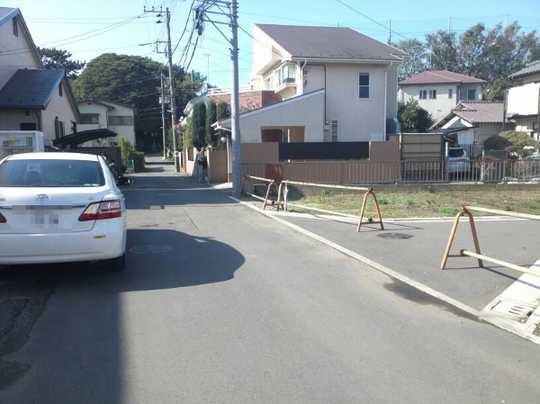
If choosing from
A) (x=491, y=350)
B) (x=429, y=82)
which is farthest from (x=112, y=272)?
(x=429, y=82)

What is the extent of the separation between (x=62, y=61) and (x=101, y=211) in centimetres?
8833

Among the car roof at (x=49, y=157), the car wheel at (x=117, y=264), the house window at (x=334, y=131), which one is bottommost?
the car wheel at (x=117, y=264)

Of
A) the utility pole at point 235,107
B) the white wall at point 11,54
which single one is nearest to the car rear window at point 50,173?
the utility pole at point 235,107

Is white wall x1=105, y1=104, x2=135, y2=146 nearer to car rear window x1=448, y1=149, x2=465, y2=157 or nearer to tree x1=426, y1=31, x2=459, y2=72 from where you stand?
tree x1=426, y1=31, x2=459, y2=72

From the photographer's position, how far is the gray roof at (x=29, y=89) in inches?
859

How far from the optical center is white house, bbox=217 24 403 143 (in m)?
25.4

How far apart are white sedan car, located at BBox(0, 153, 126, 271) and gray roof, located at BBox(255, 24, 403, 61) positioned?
2183 centimetres

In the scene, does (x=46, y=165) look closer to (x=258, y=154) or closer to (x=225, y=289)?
(x=225, y=289)

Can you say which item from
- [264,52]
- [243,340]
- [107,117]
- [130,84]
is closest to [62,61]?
[130,84]

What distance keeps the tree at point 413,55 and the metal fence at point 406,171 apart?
54993mm

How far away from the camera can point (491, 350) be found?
4523 millimetres

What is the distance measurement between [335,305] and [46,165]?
4.33 metres

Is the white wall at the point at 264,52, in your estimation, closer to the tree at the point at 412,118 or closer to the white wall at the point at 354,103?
the white wall at the point at 354,103

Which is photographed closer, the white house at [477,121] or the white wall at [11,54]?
the white wall at [11,54]
